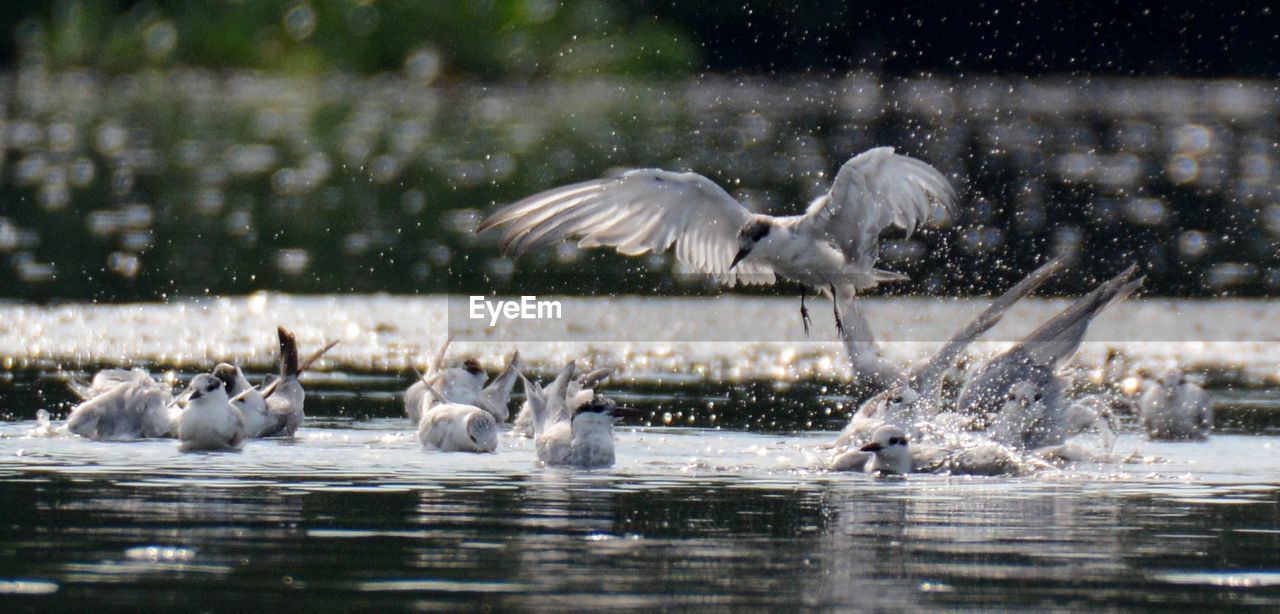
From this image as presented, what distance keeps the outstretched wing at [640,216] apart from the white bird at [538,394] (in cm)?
69

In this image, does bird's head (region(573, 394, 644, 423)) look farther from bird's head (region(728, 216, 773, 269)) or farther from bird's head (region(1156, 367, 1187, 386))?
bird's head (region(1156, 367, 1187, 386))

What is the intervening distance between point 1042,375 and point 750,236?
1.66 meters

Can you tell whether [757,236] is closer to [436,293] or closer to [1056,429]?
[1056,429]

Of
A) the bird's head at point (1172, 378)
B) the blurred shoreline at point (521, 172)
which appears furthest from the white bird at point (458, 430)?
the blurred shoreline at point (521, 172)

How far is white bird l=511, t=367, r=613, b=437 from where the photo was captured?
38.8 feet

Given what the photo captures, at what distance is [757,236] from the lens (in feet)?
40.8

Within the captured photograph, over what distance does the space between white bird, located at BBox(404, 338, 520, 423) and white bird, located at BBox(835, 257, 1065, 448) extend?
194cm

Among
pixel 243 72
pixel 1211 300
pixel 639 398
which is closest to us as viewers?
pixel 639 398

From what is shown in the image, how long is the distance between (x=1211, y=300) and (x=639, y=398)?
23.7 ft

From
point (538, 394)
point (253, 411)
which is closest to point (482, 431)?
point (538, 394)

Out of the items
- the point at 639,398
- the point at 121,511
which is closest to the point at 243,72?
the point at 639,398

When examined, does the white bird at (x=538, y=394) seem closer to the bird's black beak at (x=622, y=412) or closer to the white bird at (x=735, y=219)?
the bird's black beak at (x=622, y=412)

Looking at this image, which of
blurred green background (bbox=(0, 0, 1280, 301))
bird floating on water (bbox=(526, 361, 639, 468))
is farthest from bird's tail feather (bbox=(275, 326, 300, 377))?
blurred green background (bbox=(0, 0, 1280, 301))

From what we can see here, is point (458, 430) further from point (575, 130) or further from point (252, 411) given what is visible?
point (575, 130)
